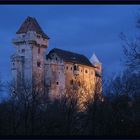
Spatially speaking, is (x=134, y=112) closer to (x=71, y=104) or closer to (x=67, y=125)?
(x=67, y=125)

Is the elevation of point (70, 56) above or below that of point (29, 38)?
below

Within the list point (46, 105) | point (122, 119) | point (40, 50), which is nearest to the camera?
point (122, 119)

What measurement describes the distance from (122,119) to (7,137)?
11.4ft

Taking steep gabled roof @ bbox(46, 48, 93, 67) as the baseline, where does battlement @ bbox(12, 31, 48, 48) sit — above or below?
above

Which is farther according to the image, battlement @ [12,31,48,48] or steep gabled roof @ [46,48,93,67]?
battlement @ [12,31,48,48]

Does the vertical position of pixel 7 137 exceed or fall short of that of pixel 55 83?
it falls short

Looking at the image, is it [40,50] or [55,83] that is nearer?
[55,83]

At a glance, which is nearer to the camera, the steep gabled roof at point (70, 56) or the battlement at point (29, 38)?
the steep gabled roof at point (70, 56)

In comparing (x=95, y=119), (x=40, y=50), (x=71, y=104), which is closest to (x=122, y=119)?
(x=95, y=119)

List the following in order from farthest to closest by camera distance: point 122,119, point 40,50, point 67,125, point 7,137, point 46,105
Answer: point 40,50
point 46,105
point 67,125
point 122,119
point 7,137

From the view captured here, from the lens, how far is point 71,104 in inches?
327

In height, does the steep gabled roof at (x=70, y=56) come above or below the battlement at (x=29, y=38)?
below

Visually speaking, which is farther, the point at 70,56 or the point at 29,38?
the point at 29,38

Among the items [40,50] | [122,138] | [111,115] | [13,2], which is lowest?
[122,138]
